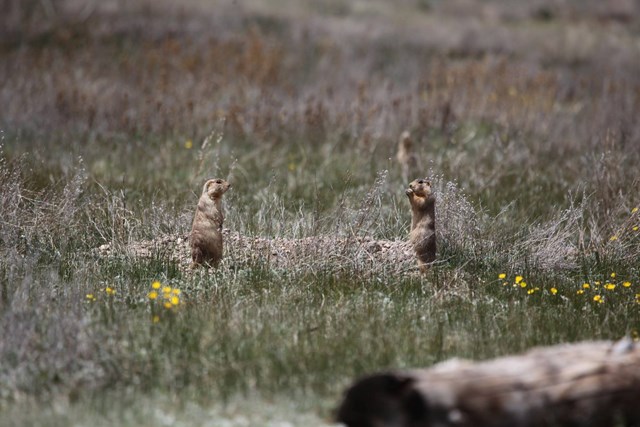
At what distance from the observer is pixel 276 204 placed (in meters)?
Result: 8.77

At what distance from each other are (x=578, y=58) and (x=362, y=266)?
15304mm

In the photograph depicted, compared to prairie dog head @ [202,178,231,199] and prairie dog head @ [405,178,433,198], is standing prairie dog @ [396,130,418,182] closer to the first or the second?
prairie dog head @ [405,178,433,198]

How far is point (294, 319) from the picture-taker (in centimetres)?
667

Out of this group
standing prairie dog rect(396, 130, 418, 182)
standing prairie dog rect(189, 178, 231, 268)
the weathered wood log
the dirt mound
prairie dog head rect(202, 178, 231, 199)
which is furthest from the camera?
standing prairie dog rect(396, 130, 418, 182)

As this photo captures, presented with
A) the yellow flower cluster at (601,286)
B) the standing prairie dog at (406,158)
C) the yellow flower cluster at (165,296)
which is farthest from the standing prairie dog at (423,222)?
the standing prairie dog at (406,158)

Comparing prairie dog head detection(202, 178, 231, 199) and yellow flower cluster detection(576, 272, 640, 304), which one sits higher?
prairie dog head detection(202, 178, 231, 199)

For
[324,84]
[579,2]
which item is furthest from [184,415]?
[579,2]

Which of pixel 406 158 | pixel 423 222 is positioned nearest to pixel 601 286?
pixel 423 222

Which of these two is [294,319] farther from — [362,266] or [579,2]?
[579,2]

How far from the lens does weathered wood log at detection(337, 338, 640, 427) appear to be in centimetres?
458

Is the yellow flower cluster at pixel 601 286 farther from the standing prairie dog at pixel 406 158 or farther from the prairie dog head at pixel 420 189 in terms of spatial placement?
the standing prairie dog at pixel 406 158

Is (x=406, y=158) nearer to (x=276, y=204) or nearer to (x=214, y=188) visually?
(x=276, y=204)

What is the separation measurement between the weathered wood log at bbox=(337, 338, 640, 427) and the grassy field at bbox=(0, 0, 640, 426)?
631 mm

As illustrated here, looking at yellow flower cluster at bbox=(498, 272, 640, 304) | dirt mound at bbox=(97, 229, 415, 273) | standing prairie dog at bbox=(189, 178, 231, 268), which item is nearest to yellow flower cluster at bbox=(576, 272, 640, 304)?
yellow flower cluster at bbox=(498, 272, 640, 304)
